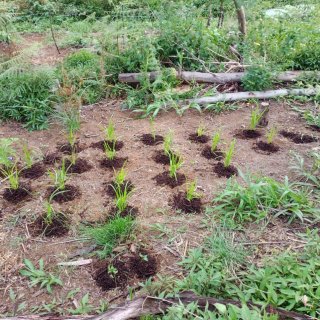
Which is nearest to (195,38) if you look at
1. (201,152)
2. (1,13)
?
(201,152)

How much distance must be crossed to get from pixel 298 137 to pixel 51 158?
2.63 m

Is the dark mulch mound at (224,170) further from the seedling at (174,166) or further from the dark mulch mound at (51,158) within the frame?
the dark mulch mound at (51,158)

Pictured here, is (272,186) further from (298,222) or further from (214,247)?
(214,247)

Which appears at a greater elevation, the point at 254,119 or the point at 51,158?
the point at 254,119

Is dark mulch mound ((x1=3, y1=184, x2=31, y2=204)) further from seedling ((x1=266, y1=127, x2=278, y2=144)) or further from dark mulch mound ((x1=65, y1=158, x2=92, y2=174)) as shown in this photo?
seedling ((x1=266, y1=127, x2=278, y2=144))

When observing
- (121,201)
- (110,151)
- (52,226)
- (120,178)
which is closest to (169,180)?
(120,178)

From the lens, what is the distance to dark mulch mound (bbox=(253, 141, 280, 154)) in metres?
3.79

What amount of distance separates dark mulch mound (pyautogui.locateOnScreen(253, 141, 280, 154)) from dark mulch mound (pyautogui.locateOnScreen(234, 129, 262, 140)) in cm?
17

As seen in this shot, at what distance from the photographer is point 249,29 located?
6.04 metres

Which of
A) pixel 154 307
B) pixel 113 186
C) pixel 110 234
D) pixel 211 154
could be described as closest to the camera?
pixel 154 307

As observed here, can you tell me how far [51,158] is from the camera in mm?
3672

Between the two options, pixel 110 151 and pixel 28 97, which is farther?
pixel 28 97

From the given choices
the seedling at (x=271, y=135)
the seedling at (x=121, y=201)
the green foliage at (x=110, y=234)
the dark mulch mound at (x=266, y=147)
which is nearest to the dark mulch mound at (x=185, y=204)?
the seedling at (x=121, y=201)

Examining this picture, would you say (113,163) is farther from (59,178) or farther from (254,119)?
(254,119)
